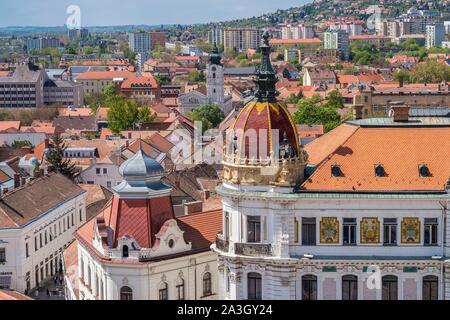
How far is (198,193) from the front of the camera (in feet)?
283

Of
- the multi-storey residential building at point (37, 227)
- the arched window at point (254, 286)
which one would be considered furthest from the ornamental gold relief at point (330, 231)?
the multi-storey residential building at point (37, 227)

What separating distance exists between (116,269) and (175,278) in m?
3.32

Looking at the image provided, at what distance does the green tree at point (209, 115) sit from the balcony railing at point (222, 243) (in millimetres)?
120925

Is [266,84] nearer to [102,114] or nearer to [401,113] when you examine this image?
[401,113]

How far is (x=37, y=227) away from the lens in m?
77.1

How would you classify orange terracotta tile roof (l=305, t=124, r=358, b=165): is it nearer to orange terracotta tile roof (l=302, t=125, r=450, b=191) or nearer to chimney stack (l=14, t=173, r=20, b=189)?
orange terracotta tile roof (l=302, t=125, r=450, b=191)

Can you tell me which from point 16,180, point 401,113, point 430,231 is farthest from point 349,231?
point 16,180

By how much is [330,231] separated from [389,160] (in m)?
5.14

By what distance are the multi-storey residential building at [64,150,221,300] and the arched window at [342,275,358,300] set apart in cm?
856

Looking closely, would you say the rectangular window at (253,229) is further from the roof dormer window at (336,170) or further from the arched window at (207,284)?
the arched window at (207,284)

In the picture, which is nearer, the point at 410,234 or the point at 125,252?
the point at 410,234

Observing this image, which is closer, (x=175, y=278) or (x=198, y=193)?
(x=175, y=278)
